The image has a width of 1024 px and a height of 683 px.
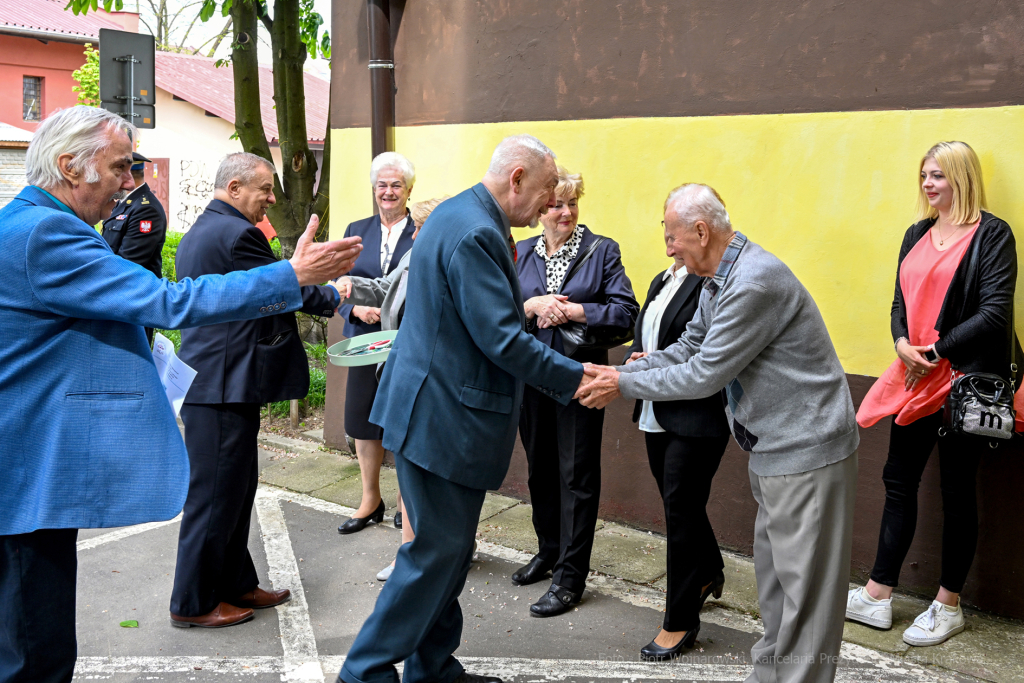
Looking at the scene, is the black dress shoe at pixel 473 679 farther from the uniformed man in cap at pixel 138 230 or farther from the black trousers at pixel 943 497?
the uniformed man in cap at pixel 138 230

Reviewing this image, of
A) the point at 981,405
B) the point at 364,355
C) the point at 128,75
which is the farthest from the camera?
the point at 128,75

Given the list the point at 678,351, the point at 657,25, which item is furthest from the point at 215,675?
the point at 657,25

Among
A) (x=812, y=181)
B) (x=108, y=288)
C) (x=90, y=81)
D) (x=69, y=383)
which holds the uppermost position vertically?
(x=90, y=81)

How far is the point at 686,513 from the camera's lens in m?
3.80

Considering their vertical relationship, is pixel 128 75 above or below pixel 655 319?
above

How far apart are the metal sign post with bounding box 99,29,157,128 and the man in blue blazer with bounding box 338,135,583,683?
619 cm

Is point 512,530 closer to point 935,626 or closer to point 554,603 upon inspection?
point 554,603

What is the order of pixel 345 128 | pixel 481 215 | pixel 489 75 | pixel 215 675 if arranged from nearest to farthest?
pixel 481 215 < pixel 215 675 < pixel 489 75 < pixel 345 128

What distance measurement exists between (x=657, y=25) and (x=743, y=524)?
113 inches

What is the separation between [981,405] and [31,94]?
35.3 metres

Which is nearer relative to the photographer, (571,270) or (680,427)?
(680,427)

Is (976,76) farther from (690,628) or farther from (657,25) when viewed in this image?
(690,628)

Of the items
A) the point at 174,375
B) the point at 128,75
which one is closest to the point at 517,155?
the point at 174,375

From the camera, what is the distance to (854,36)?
14.4 ft
